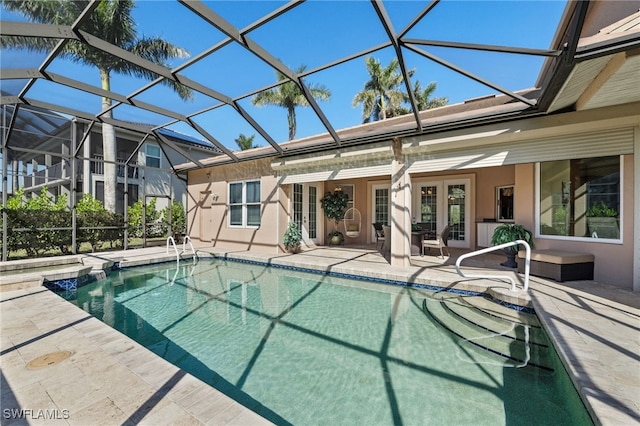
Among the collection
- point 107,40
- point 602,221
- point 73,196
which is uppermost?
point 107,40

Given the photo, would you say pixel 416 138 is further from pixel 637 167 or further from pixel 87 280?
pixel 87 280

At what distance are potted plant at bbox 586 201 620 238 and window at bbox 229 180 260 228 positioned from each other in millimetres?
9124

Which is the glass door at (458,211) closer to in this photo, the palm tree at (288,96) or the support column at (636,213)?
the support column at (636,213)

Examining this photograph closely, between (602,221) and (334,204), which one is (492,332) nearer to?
(602,221)

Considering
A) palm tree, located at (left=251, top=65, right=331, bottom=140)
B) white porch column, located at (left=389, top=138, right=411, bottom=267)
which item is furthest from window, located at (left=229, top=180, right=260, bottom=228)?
palm tree, located at (left=251, top=65, right=331, bottom=140)

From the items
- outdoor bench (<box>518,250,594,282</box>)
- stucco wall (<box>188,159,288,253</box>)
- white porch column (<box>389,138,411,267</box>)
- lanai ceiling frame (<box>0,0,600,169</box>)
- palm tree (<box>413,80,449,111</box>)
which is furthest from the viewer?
palm tree (<box>413,80,449,111</box>)

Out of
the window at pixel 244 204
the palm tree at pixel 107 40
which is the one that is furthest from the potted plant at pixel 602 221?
the palm tree at pixel 107 40

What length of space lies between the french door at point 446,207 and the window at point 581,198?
3.72 meters

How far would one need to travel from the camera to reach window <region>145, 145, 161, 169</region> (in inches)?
617

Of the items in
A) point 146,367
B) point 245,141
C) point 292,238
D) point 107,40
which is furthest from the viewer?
point 245,141

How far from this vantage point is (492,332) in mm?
3961

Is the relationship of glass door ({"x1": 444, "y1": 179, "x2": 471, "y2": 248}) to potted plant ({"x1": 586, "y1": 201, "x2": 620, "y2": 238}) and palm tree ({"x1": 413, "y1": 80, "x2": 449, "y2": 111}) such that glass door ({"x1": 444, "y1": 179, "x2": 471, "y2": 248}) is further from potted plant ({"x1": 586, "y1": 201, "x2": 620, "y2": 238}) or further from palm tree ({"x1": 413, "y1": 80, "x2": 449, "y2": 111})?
palm tree ({"x1": 413, "y1": 80, "x2": 449, "y2": 111})

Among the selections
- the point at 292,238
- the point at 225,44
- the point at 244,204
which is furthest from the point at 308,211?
the point at 225,44

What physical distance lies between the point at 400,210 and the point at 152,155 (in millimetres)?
14981
